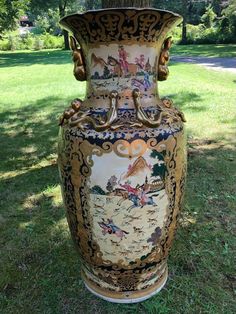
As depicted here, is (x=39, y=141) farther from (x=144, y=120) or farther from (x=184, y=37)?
(x=184, y=37)

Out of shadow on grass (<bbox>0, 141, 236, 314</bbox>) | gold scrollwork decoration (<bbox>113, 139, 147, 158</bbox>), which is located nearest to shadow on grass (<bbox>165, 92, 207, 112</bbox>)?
shadow on grass (<bbox>0, 141, 236, 314</bbox>)

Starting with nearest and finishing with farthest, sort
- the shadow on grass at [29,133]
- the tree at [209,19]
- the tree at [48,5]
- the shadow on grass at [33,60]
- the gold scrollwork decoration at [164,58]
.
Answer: the gold scrollwork decoration at [164,58]
the shadow on grass at [29,133]
the shadow on grass at [33,60]
the tree at [48,5]
the tree at [209,19]

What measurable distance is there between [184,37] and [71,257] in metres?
31.8

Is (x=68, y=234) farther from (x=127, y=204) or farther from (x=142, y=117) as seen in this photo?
(x=142, y=117)

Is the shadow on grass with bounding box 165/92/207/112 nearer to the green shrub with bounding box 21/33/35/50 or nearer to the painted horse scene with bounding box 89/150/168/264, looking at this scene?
the painted horse scene with bounding box 89/150/168/264

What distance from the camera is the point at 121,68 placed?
2182mm

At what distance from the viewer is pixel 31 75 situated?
49.8 feet

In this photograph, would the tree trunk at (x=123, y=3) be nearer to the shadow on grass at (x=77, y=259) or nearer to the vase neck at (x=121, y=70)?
the vase neck at (x=121, y=70)

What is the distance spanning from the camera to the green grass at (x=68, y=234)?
2.69 m

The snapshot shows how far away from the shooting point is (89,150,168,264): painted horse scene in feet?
7.07

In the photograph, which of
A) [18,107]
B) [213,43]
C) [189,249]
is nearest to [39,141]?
[18,107]

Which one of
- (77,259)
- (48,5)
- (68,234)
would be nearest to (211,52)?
(48,5)

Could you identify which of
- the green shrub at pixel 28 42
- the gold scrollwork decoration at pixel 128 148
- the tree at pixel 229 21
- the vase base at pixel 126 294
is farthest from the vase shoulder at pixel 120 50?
the green shrub at pixel 28 42

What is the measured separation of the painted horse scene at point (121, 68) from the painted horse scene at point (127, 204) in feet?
1.38
